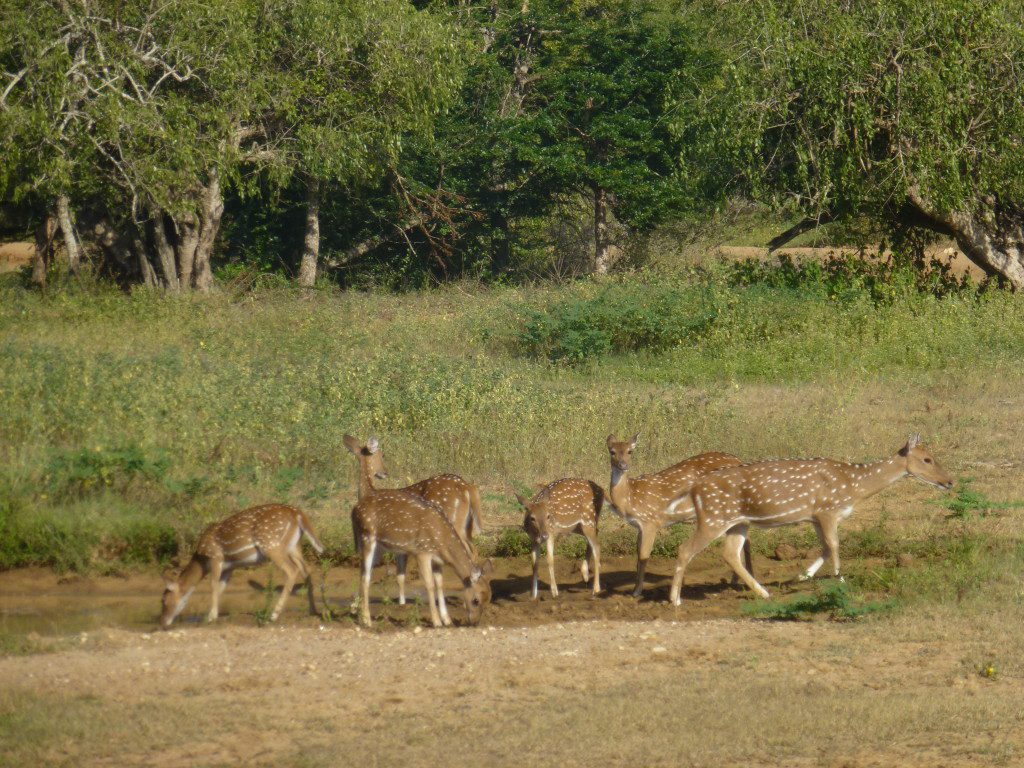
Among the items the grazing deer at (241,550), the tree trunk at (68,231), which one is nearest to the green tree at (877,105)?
the tree trunk at (68,231)

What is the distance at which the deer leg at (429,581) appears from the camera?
1029 cm

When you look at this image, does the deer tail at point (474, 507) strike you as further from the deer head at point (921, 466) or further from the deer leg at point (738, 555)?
the deer head at point (921, 466)

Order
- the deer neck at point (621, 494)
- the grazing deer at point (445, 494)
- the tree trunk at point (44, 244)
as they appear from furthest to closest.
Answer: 1. the tree trunk at point (44, 244)
2. the deer neck at point (621, 494)
3. the grazing deer at point (445, 494)

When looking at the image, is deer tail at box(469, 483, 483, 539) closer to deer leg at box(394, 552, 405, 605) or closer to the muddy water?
the muddy water

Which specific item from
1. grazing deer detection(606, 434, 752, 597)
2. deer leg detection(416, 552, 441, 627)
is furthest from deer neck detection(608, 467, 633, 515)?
deer leg detection(416, 552, 441, 627)

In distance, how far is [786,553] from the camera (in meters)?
12.5

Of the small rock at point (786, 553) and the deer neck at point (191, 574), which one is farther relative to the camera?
the small rock at point (786, 553)

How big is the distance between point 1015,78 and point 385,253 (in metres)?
15.1

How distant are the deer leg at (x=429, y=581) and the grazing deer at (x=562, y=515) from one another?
120cm

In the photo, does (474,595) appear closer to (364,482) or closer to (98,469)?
(364,482)

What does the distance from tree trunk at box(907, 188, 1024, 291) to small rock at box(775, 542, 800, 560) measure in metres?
12.2

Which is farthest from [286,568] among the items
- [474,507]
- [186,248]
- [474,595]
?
[186,248]

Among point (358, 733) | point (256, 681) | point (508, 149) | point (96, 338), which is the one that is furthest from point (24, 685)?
point (508, 149)

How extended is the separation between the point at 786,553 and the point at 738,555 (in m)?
1.24
